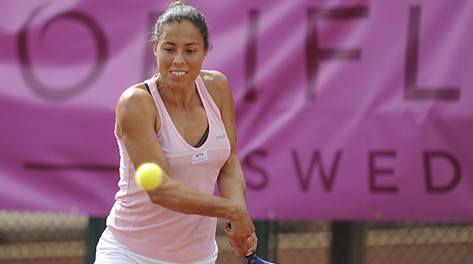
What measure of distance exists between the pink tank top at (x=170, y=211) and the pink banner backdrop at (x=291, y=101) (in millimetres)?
1650

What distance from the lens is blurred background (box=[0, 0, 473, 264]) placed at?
5.05 metres

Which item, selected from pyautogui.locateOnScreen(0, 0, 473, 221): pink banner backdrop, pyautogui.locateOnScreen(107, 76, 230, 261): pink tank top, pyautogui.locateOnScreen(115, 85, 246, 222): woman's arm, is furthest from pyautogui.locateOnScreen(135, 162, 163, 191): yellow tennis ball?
pyautogui.locateOnScreen(0, 0, 473, 221): pink banner backdrop

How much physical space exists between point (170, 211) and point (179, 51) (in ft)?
1.92

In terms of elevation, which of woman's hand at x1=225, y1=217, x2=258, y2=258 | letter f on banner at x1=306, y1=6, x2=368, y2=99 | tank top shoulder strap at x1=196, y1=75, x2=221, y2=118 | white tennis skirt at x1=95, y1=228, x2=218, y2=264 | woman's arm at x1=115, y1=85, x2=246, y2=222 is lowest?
white tennis skirt at x1=95, y1=228, x2=218, y2=264

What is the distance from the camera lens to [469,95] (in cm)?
504

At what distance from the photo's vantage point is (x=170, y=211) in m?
3.41

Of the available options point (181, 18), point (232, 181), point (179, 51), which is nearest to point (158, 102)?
point (179, 51)

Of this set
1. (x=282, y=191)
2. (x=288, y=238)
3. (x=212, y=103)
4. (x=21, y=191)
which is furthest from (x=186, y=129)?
(x=288, y=238)

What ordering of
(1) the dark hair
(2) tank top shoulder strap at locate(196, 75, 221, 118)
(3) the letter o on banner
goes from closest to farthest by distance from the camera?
(1) the dark hair → (2) tank top shoulder strap at locate(196, 75, 221, 118) → (3) the letter o on banner

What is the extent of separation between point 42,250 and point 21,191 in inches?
111

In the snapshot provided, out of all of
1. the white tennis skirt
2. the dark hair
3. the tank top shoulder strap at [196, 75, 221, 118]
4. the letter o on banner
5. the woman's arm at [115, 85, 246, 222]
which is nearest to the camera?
the woman's arm at [115, 85, 246, 222]

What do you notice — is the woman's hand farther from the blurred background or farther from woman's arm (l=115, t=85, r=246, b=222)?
the blurred background

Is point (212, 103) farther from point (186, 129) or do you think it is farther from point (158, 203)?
point (158, 203)

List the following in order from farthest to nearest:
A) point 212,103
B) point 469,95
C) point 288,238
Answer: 1. point 288,238
2. point 469,95
3. point 212,103
